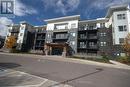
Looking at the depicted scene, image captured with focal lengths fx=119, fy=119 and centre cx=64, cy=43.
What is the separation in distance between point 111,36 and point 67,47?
16.3 m

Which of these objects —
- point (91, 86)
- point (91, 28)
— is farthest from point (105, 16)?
point (91, 86)

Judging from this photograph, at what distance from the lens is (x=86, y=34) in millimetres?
45656

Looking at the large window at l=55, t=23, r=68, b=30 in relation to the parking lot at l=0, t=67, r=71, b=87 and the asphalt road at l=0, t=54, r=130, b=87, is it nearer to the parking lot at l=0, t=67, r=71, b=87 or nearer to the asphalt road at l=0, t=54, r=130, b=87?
the asphalt road at l=0, t=54, r=130, b=87

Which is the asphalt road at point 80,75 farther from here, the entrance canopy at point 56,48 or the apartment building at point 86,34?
the entrance canopy at point 56,48

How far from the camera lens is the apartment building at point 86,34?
3812 centimetres

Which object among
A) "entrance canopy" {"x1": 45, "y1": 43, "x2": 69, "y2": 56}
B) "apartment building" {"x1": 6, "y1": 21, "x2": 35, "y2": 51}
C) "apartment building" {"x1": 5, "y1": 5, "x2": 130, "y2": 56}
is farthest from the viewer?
"apartment building" {"x1": 6, "y1": 21, "x2": 35, "y2": 51}

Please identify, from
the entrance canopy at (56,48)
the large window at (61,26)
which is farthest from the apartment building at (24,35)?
the entrance canopy at (56,48)

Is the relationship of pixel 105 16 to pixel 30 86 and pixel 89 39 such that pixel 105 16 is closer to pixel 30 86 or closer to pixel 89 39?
pixel 89 39

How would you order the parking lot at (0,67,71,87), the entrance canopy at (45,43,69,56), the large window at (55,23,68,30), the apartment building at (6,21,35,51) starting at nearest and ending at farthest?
the parking lot at (0,67,71,87) → the entrance canopy at (45,43,69,56) → the large window at (55,23,68,30) → the apartment building at (6,21,35,51)

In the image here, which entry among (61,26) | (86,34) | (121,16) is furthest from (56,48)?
(121,16)

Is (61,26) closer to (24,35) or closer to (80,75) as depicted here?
(24,35)

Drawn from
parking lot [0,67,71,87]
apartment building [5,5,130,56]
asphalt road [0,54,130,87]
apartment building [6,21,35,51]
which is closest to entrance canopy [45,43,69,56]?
apartment building [5,5,130,56]

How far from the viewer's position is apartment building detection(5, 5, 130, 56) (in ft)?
125

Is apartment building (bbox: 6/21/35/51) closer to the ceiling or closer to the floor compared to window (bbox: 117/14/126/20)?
closer to the floor
